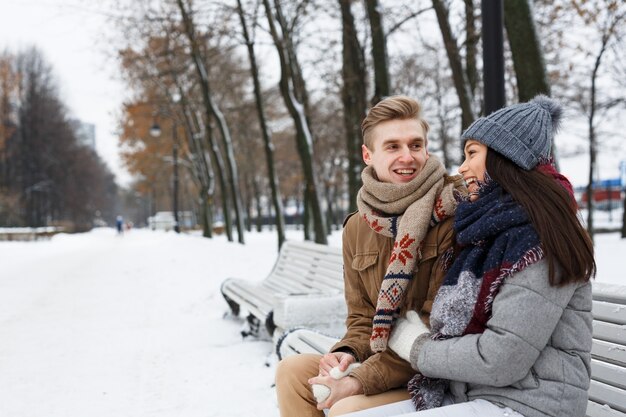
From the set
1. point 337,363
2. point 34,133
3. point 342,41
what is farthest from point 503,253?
point 34,133

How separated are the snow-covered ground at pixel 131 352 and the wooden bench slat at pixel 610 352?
2.33m

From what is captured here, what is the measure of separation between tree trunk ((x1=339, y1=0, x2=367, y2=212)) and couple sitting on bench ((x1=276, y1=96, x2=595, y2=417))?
1003 cm

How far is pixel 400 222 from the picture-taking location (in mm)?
2379

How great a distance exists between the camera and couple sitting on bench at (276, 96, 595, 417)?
6.01 ft

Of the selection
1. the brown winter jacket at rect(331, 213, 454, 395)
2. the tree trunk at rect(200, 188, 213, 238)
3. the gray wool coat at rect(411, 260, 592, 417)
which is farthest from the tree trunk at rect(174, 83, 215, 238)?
the gray wool coat at rect(411, 260, 592, 417)

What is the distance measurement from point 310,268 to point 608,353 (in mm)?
4046

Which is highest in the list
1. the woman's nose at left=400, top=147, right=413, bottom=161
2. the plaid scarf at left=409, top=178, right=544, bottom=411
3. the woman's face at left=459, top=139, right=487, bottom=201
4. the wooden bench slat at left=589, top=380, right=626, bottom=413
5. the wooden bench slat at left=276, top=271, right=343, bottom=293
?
the woman's nose at left=400, top=147, right=413, bottom=161

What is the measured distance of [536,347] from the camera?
5.97ft

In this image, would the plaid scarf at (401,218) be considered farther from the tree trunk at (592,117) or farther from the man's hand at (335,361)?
the tree trunk at (592,117)

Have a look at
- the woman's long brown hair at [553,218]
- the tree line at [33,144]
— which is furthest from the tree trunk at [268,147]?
the tree line at [33,144]

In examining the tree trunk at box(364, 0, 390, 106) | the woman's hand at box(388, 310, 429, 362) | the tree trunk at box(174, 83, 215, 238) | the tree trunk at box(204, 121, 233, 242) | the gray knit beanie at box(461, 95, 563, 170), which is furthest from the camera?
the tree trunk at box(174, 83, 215, 238)

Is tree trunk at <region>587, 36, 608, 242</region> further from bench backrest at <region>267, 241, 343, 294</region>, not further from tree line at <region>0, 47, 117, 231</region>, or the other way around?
tree line at <region>0, 47, 117, 231</region>

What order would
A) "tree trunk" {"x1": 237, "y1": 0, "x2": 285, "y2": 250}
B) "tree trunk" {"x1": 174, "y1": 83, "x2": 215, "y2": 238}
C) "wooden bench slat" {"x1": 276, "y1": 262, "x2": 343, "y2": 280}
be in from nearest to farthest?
"wooden bench slat" {"x1": 276, "y1": 262, "x2": 343, "y2": 280} → "tree trunk" {"x1": 237, "y1": 0, "x2": 285, "y2": 250} → "tree trunk" {"x1": 174, "y1": 83, "x2": 215, "y2": 238}

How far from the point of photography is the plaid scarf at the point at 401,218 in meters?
2.31
